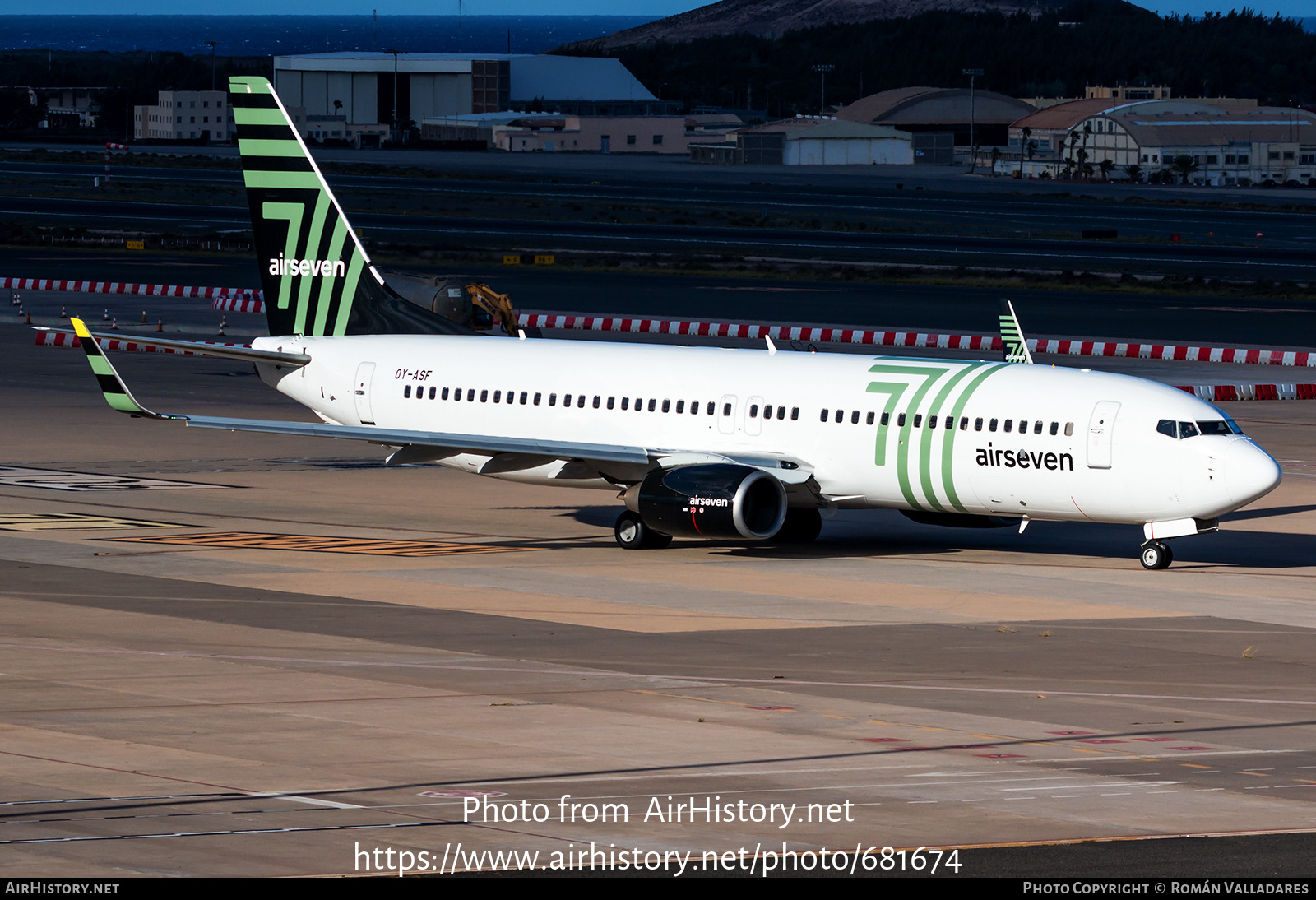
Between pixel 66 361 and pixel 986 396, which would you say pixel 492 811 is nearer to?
pixel 986 396

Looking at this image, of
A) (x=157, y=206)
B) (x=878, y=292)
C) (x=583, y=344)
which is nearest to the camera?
(x=583, y=344)

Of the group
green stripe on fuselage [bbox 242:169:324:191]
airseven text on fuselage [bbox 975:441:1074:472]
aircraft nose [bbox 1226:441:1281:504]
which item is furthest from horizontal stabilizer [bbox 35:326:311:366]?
aircraft nose [bbox 1226:441:1281:504]

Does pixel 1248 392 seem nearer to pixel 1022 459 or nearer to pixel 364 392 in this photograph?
pixel 1022 459

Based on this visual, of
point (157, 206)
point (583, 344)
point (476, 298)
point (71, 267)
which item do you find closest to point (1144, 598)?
point (583, 344)

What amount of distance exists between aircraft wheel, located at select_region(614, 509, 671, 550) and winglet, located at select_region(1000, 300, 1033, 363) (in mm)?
12023

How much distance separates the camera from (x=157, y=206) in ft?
521

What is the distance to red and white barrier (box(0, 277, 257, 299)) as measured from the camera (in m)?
95.4

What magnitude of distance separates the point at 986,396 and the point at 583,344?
32.7ft

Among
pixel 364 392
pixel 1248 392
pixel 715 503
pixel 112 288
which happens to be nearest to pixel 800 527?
pixel 715 503

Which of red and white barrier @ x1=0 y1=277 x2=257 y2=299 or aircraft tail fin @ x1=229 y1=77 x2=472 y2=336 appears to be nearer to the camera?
aircraft tail fin @ x1=229 y1=77 x2=472 y2=336

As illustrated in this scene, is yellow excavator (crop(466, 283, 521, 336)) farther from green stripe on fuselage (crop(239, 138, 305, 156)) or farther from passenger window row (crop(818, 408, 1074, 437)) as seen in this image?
passenger window row (crop(818, 408, 1074, 437))

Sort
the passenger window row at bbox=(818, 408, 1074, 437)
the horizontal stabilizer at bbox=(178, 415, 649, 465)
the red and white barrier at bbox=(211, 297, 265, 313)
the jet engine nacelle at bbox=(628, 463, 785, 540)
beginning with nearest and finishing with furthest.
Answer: the passenger window row at bbox=(818, 408, 1074, 437) < the jet engine nacelle at bbox=(628, 463, 785, 540) < the horizontal stabilizer at bbox=(178, 415, 649, 465) < the red and white barrier at bbox=(211, 297, 265, 313)

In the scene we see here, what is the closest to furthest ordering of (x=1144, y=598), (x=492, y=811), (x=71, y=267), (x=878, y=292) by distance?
(x=492, y=811) → (x=1144, y=598) → (x=878, y=292) → (x=71, y=267)

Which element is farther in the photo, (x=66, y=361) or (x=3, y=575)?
(x=66, y=361)
